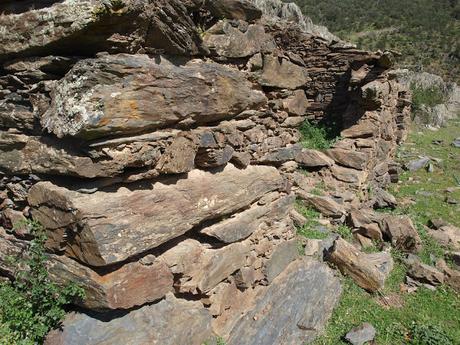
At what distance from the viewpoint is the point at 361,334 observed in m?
4.69

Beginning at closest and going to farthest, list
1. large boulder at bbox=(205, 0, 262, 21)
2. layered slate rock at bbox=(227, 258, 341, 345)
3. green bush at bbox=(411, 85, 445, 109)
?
large boulder at bbox=(205, 0, 262, 21), layered slate rock at bbox=(227, 258, 341, 345), green bush at bbox=(411, 85, 445, 109)

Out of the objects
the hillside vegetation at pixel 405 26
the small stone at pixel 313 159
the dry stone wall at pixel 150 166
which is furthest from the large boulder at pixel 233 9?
the hillside vegetation at pixel 405 26

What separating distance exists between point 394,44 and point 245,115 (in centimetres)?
4013

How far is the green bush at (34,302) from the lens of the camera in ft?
9.71

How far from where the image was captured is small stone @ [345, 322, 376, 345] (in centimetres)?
461

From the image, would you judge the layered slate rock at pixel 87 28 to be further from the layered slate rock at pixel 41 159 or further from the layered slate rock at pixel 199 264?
the layered slate rock at pixel 199 264

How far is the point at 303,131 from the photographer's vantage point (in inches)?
391

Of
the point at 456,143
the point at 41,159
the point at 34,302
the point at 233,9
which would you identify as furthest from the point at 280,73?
the point at 456,143

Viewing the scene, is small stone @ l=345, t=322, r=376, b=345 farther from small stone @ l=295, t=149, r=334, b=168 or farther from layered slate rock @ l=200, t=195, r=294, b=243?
small stone @ l=295, t=149, r=334, b=168

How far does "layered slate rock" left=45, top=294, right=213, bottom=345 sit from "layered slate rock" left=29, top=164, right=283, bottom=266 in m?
0.53

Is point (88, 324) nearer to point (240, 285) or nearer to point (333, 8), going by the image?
point (240, 285)

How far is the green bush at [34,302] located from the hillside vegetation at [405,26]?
35.0 meters

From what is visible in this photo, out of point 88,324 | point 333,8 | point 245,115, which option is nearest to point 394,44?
point 333,8

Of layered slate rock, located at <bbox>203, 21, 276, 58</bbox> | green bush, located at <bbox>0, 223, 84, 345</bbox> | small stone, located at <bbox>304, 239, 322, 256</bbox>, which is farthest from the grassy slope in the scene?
layered slate rock, located at <bbox>203, 21, 276, 58</bbox>
